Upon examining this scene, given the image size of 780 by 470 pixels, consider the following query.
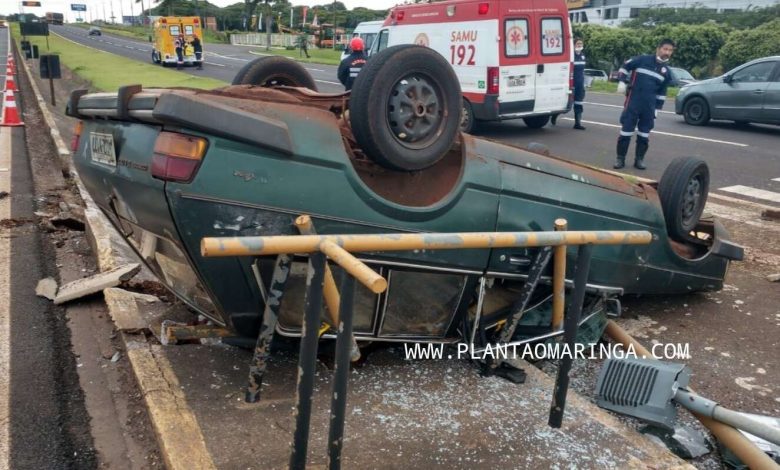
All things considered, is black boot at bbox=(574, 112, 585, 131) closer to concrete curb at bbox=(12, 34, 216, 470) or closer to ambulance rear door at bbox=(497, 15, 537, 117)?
ambulance rear door at bbox=(497, 15, 537, 117)

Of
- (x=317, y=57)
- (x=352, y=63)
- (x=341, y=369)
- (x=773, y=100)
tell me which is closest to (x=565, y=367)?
(x=341, y=369)

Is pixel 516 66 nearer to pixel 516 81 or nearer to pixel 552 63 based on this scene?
pixel 516 81

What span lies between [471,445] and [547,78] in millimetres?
9949

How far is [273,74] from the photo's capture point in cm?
373

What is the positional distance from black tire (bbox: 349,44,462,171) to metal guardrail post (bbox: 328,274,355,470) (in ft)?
2.97

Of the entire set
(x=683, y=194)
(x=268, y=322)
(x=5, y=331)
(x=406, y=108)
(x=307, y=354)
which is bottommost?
(x=5, y=331)

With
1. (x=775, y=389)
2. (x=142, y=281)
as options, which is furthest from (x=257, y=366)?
(x=775, y=389)

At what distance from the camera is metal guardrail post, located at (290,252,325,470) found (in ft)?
6.52

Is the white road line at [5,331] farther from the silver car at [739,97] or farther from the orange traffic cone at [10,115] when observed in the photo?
the silver car at [739,97]

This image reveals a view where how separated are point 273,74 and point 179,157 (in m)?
1.43

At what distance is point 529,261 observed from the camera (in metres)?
3.14

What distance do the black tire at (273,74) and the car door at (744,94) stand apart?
453 inches

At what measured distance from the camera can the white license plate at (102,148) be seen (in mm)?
2799

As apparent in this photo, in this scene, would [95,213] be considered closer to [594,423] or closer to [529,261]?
[529,261]
